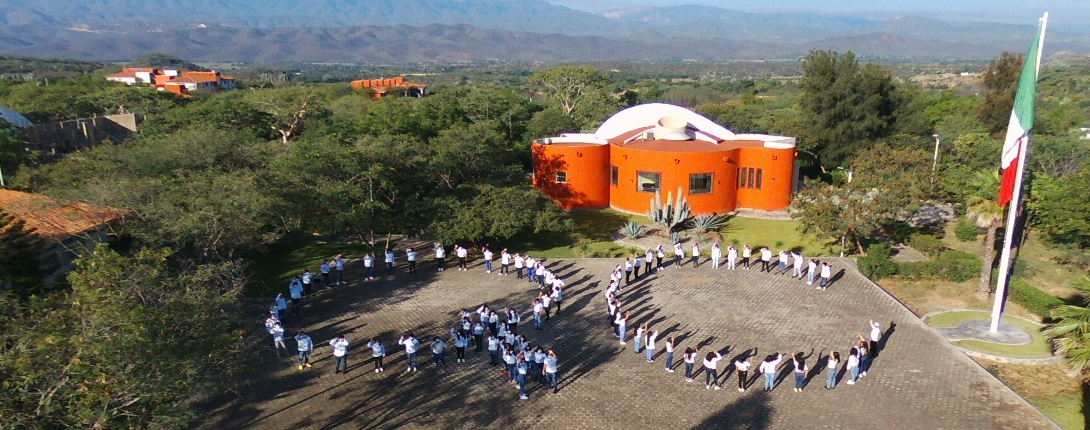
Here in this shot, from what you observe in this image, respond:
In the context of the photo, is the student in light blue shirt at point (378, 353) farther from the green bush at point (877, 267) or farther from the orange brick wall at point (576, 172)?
the orange brick wall at point (576, 172)

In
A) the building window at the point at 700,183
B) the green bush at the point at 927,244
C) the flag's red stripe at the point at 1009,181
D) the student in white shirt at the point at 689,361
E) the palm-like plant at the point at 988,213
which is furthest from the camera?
the building window at the point at 700,183

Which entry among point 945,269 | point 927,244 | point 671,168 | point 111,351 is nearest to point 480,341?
point 111,351

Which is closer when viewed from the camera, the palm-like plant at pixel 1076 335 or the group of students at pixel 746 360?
the palm-like plant at pixel 1076 335

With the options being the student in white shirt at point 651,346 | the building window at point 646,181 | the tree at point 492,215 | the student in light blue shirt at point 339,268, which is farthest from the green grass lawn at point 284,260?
the building window at point 646,181

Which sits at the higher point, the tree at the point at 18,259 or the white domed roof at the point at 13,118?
the white domed roof at the point at 13,118

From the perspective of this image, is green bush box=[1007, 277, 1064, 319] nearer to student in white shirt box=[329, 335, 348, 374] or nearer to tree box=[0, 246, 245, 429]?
student in white shirt box=[329, 335, 348, 374]

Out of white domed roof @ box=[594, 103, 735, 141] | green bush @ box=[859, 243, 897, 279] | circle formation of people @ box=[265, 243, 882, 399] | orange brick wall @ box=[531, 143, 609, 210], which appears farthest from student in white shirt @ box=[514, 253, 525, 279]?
white domed roof @ box=[594, 103, 735, 141]

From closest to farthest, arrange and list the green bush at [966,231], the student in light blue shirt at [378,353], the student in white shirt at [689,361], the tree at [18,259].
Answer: the student in white shirt at [689,361] < the tree at [18,259] < the student in light blue shirt at [378,353] < the green bush at [966,231]

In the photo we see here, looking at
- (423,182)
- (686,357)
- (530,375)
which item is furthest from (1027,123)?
(423,182)
